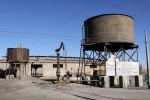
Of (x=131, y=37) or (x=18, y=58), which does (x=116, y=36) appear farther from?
(x=18, y=58)

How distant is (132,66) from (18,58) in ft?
82.5

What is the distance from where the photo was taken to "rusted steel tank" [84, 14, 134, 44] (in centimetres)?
3203

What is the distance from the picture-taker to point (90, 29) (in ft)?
111

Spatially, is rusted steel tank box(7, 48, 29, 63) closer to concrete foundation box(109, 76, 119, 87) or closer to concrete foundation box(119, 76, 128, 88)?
concrete foundation box(109, 76, 119, 87)

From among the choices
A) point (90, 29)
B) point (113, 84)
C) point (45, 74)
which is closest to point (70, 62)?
point (45, 74)

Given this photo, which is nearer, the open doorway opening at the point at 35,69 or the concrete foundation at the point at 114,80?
the concrete foundation at the point at 114,80

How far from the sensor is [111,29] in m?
32.2

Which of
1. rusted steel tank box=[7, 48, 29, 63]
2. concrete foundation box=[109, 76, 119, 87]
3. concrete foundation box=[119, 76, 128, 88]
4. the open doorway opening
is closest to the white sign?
concrete foundation box=[109, 76, 119, 87]

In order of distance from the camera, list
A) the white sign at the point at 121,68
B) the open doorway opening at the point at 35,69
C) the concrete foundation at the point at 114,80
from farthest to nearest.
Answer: the open doorway opening at the point at 35,69, the concrete foundation at the point at 114,80, the white sign at the point at 121,68

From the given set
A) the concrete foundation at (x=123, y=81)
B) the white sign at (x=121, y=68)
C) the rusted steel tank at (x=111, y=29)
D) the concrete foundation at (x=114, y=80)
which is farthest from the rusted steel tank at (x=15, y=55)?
the concrete foundation at (x=123, y=81)

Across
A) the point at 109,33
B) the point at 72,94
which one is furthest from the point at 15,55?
the point at 72,94

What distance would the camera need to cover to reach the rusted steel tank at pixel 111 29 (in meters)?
32.0

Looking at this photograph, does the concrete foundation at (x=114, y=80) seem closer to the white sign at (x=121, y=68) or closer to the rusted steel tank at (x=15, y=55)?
the white sign at (x=121, y=68)

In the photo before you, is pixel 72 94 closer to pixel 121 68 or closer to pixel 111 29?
pixel 121 68
